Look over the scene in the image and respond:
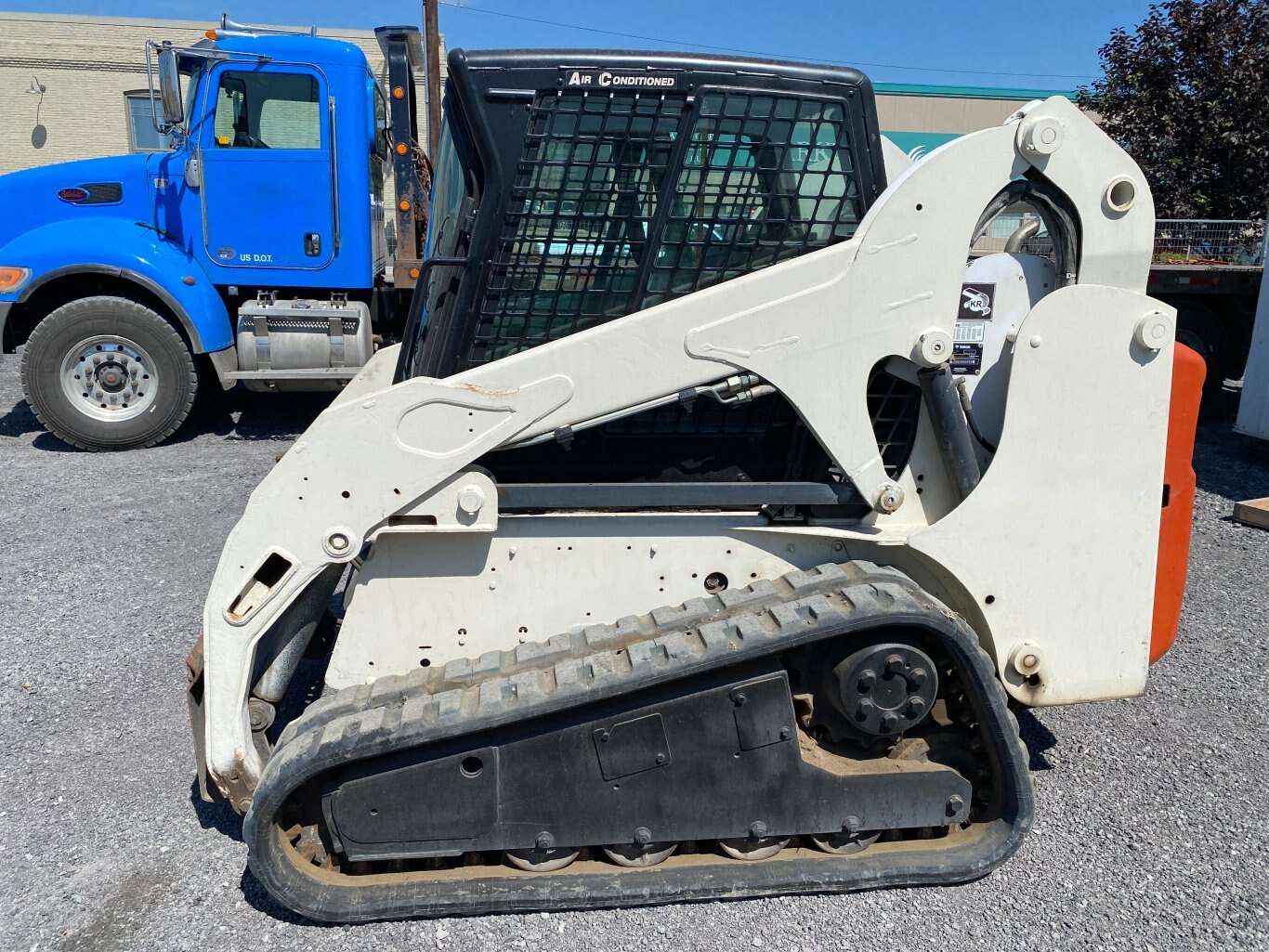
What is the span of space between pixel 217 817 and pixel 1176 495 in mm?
3294

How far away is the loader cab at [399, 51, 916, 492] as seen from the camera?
2.62 metres

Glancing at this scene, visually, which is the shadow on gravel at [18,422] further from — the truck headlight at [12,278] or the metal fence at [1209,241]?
the metal fence at [1209,241]

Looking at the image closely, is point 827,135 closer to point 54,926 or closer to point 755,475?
point 755,475

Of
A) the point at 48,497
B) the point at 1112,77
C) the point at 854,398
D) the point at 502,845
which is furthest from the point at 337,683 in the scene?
the point at 1112,77

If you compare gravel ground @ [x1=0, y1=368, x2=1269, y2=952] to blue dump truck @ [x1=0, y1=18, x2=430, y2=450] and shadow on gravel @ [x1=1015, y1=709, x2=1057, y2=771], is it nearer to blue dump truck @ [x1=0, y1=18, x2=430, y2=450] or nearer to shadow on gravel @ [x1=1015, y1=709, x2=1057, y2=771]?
shadow on gravel @ [x1=1015, y1=709, x2=1057, y2=771]

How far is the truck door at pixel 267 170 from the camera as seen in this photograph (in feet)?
25.4

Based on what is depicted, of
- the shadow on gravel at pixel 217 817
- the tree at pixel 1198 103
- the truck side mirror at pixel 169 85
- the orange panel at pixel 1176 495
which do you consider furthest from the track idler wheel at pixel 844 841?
the tree at pixel 1198 103

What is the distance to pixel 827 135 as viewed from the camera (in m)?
2.72

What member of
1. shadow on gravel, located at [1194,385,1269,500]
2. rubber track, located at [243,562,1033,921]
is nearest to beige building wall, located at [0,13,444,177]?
shadow on gravel, located at [1194,385,1269,500]

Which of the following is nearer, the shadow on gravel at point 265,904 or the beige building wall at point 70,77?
the shadow on gravel at point 265,904

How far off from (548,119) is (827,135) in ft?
2.62

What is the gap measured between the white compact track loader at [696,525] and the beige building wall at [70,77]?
1921cm

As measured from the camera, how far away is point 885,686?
8.63 feet

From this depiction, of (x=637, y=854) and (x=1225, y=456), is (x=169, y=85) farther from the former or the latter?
(x=1225, y=456)
